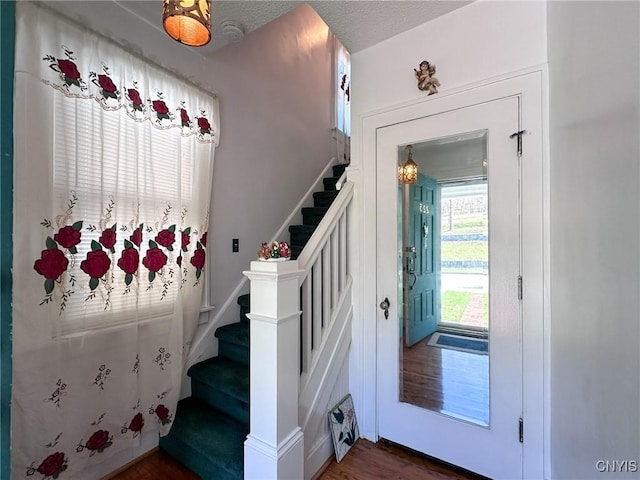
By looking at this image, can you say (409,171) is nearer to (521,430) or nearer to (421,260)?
(421,260)

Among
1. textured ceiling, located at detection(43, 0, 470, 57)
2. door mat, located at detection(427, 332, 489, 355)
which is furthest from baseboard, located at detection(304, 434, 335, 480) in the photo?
textured ceiling, located at detection(43, 0, 470, 57)

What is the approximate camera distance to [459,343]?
1.69m

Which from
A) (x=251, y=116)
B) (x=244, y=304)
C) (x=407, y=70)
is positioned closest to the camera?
(x=407, y=70)

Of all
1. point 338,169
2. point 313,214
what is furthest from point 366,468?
point 338,169

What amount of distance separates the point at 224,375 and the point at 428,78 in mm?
2314

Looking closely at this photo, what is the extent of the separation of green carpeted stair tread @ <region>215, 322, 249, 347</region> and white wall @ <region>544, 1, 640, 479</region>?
178 cm

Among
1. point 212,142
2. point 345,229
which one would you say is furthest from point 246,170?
point 345,229

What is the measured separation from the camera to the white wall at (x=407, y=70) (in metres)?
1.48

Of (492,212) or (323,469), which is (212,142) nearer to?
(492,212)

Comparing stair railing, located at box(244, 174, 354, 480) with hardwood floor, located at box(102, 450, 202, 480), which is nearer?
stair railing, located at box(244, 174, 354, 480)

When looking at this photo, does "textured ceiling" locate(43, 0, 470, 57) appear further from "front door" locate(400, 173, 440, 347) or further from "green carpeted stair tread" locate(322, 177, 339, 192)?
"green carpeted stair tread" locate(322, 177, 339, 192)

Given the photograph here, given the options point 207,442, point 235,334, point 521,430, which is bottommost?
point 207,442

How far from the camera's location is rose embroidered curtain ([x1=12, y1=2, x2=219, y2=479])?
50.4 inches

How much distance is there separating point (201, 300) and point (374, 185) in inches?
58.6
